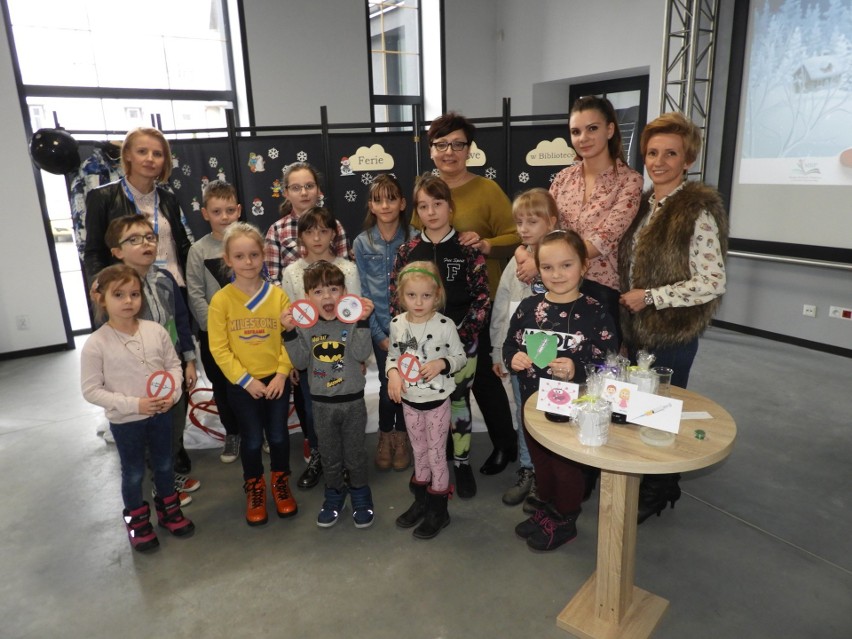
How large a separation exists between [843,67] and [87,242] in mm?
4973

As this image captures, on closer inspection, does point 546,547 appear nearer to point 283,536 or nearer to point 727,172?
point 283,536

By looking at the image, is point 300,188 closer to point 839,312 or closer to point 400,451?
point 400,451

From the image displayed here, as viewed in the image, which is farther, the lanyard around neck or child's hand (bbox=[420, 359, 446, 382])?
the lanyard around neck

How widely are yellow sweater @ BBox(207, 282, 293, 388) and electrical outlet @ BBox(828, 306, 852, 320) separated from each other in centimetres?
435

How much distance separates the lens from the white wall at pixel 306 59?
5.85 m

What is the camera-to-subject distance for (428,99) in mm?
7301

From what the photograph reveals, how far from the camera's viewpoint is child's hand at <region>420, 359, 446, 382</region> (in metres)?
2.25

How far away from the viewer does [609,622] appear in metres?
1.91

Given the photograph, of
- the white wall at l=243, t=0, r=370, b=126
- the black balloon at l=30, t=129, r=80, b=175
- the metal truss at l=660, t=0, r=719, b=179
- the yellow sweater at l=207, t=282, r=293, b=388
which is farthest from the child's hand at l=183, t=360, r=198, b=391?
the metal truss at l=660, t=0, r=719, b=179

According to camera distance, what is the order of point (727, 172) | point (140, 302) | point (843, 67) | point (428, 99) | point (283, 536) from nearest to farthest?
point (140, 302)
point (283, 536)
point (843, 67)
point (727, 172)
point (428, 99)

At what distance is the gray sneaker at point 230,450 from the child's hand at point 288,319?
1.22 m

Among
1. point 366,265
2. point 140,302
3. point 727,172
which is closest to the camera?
point 140,302

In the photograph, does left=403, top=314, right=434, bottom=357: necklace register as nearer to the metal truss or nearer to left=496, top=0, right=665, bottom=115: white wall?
the metal truss

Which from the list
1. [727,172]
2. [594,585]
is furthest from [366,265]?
[727,172]
